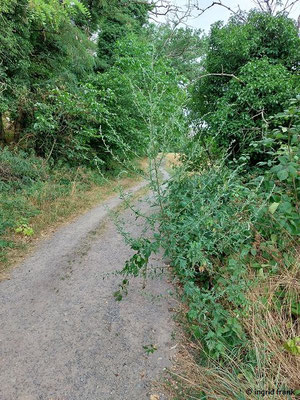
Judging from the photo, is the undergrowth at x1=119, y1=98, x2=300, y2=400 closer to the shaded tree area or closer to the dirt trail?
the dirt trail

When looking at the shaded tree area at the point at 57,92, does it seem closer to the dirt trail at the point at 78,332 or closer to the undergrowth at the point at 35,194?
the undergrowth at the point at 35,194

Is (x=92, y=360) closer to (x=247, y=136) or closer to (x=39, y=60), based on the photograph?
(x=247, y=136)

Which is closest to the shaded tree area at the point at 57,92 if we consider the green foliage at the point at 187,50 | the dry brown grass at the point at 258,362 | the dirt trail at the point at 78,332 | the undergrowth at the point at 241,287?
the dirt trail at the point at 78,332

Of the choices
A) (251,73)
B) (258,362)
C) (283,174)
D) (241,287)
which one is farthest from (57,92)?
(258,362)

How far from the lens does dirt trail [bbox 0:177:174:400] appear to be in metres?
1.75

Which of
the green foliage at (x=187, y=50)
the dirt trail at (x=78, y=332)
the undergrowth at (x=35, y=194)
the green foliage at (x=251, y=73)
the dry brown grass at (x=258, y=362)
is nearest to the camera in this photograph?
the dry brown grass at (x=258, y=362)

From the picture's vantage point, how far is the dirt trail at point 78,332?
5.73ft

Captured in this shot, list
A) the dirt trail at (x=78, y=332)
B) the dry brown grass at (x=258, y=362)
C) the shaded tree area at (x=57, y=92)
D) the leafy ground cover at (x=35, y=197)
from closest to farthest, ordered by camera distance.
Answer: the dry brown grass at (x=258, y=362), the dirt trail at (x=78, y=332), the leafy ground cover at (x=35, y=197), the shaded tree area at (x=57, y=92)

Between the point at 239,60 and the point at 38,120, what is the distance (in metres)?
5.25

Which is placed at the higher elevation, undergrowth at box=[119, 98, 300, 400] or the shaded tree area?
the shaded tree area

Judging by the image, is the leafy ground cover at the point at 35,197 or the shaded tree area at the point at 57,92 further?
the shaded tree area at the point at 57,92

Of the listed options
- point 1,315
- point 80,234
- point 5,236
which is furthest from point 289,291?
point 5,236

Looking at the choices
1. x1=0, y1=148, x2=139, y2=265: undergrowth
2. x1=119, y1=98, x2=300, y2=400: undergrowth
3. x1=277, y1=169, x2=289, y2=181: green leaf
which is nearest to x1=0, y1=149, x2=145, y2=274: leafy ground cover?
x1=0, y1=148, x2=139, y2=265: undergrowth

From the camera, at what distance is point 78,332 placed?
2203mm
